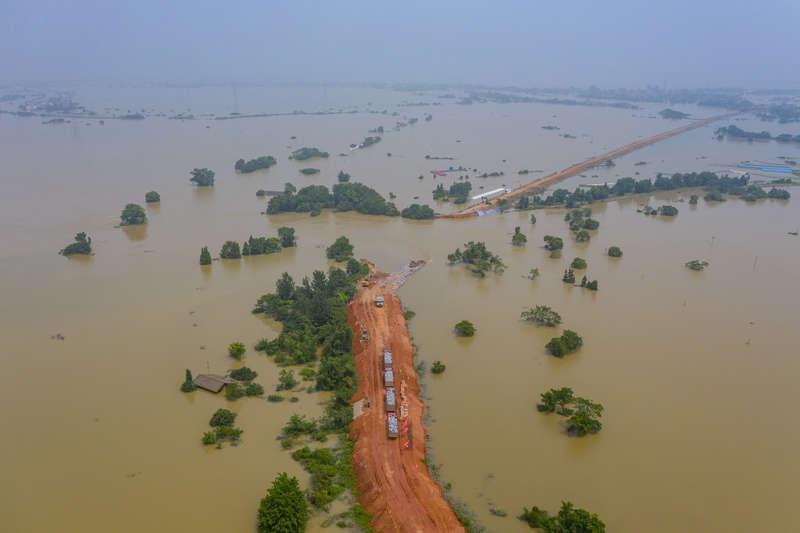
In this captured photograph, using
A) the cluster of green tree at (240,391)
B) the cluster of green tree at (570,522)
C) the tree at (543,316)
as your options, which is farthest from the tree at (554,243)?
the cluster of green tree at (570,522)

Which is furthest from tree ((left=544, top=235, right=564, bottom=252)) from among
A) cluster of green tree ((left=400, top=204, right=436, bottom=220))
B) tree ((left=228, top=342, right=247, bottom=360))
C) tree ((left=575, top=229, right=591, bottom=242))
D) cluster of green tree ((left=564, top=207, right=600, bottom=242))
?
tree ((left=228, top=342, right=247, bottom=360))

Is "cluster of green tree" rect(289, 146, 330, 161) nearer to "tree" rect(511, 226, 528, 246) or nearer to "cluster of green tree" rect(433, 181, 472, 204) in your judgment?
"cluster of green tree" rect(433, 181, 472, 204)

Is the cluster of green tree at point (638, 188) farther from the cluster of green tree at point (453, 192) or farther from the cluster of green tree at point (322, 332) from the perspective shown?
the cluster of green tree at point (322, 332)

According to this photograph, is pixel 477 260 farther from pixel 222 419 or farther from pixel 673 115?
pixel 673 115

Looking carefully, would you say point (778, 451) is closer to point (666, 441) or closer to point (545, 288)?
point (666, 441)

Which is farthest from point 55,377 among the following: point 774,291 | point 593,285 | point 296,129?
point 296,129

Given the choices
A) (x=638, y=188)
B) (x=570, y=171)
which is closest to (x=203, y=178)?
(x=570, y=171)
